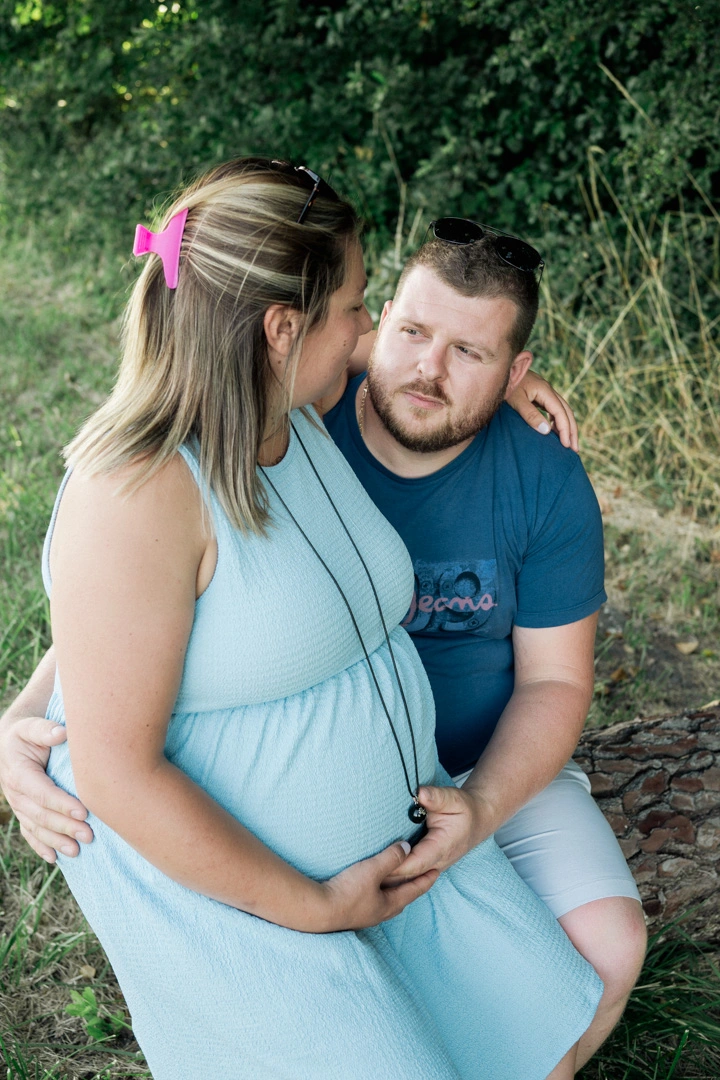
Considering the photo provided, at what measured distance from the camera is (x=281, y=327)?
165 centimetres

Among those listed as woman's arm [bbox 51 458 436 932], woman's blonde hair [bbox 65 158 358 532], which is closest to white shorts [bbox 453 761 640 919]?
woman's arm [bbox 51 458 436 932]

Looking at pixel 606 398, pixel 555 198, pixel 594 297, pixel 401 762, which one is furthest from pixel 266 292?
pixel 555 198

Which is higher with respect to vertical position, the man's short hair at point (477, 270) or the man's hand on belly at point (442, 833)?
the man's short hair at point (477, 270)

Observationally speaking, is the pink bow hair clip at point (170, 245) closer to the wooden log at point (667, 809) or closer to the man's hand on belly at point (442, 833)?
the man's hand on belly at point (442, 833)

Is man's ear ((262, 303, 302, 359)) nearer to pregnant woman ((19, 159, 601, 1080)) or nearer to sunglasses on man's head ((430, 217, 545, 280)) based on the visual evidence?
pregnant woman ((19, 159, 601, 1080))

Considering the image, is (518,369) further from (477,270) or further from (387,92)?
(387,92)

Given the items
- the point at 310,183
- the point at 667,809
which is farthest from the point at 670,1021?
the point at 310,183

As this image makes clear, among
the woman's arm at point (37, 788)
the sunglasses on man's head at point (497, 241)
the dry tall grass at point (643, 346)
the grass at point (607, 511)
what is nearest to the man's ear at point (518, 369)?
the sunglasses on man's head at point (497, 241)

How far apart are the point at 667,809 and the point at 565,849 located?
0.49 meters

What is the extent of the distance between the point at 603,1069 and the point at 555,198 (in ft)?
16.1

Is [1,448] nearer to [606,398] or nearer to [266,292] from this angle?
[606,398]

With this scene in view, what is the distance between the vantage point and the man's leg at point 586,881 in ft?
6.58

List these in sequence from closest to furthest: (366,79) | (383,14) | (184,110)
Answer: (383,14)
(366,79)
(184,110)

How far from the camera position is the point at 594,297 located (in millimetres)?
5551
